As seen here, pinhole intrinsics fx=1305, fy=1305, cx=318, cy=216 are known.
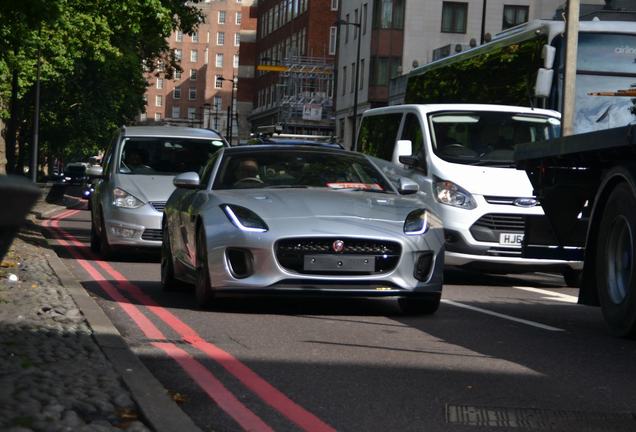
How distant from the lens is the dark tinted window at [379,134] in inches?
678

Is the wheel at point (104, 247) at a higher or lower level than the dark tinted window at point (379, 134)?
lower

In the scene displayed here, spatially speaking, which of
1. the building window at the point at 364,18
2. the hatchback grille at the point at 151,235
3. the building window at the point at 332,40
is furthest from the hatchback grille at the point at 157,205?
the building window at the point at 332,40

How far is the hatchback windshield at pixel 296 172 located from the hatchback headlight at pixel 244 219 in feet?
2.93

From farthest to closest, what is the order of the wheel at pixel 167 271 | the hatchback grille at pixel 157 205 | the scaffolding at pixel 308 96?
1. the scaffolding at pixel 308 96
2. the hatchback grille at pixel 157 205
3. the wheel at pixel 167 271

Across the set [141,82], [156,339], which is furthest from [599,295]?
[141,82]

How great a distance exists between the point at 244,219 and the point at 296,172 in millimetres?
1370

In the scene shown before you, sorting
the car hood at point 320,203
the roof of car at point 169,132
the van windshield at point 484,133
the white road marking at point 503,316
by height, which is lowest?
the white road marking at point 503,316

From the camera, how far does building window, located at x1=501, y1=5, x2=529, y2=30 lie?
73250 millimetres

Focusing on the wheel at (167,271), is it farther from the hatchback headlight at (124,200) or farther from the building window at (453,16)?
the building window at (453,16)

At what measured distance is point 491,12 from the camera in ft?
240

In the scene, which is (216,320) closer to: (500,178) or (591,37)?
(500,178)

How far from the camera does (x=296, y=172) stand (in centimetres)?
1144

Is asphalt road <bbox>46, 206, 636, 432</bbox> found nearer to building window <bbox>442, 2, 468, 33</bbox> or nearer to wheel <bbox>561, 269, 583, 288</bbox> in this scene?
wheel <bbox>561, 269, 583, 288</bbox>

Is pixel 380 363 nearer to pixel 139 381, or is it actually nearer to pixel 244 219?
pixel 139 381
